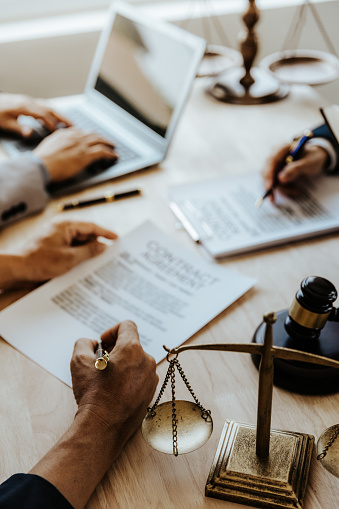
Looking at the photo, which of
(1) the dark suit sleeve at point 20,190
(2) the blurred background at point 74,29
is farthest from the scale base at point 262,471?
(2) the blurred background at point 74,29

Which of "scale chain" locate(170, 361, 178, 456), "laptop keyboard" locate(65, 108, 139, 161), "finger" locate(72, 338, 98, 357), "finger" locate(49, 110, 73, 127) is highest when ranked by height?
"scale chain" locate(170, 361, 178, 456)

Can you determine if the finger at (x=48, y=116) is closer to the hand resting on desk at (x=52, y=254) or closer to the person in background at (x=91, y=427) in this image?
the hand resting on desk at (x=52, y=254)

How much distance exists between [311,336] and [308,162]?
579 mm

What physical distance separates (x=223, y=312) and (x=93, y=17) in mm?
1584

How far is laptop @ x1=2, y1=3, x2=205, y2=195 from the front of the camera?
133cm

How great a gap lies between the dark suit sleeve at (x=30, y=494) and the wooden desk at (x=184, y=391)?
51mm

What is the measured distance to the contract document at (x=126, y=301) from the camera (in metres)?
0.89

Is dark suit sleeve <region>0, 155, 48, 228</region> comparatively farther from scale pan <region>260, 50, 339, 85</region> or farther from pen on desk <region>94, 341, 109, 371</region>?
scale pan <region>260, 50, 339, 85</region>

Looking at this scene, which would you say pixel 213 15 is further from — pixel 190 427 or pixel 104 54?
pixel 190 427

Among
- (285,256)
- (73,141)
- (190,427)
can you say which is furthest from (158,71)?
(190,427)

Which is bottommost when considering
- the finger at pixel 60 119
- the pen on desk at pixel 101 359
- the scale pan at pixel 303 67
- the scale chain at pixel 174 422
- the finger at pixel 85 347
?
the finger at pixel 60 119

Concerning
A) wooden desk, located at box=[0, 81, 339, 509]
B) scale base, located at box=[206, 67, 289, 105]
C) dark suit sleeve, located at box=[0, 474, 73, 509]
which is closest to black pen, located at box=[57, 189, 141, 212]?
wooden desk, located at box=[0, 81, 339, 509]

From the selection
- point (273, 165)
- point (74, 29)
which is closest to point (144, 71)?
point (273, 165)

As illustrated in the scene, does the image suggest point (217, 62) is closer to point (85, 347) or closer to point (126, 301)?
point (126, 301)
